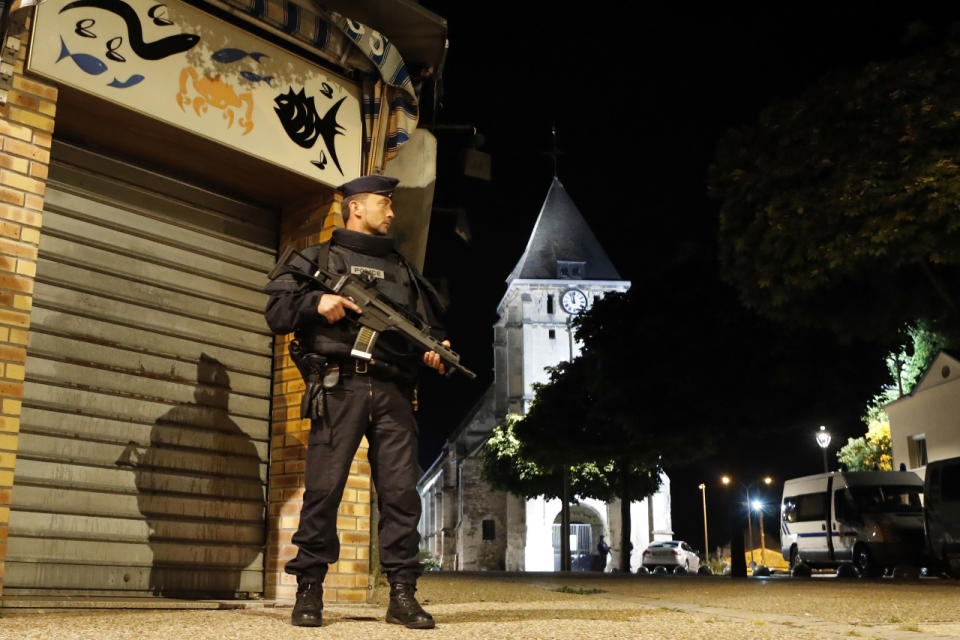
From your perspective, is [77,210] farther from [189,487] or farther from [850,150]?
[850,150]

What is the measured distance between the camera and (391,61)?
8.49 m

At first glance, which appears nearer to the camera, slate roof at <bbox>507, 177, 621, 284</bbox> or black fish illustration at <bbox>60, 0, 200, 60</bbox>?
black fish illustration at <bbox>60, 0, 200, 60</bbox>

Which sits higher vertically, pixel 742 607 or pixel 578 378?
pixel 578 378

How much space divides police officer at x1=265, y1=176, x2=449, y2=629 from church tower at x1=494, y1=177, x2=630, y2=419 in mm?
83634

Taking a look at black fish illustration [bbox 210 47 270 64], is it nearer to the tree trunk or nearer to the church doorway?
the tree trunk

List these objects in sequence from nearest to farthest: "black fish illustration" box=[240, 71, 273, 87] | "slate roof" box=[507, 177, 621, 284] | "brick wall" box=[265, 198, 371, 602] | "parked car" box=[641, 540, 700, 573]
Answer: "brick wall" box=[265, 198, 371, 602] < "black fish illustration" box=[240, 71, 273, 87] < "parked car" box=[641, 540, 700, 573] < "slate roof" box=[507, 177, 621, 284]

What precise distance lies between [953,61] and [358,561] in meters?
13.1

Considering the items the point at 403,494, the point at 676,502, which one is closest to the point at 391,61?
the point at 403,494

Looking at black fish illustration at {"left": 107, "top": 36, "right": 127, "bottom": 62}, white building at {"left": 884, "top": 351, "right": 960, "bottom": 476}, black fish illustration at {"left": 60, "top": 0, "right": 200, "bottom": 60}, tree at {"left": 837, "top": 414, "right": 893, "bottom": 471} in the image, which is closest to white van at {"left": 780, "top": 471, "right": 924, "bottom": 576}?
white building at {"left": 884, "top": 351, "right": 960, "bottom": 476}

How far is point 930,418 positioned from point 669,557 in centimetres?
1419

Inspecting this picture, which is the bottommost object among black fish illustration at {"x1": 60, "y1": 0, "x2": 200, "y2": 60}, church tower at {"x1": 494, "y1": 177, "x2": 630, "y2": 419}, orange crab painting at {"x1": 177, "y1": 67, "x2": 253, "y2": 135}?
orange crab painting at {"x1": 177, "y1": 67, "x2": 253, "y2": 135}

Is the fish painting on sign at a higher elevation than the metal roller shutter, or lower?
higher

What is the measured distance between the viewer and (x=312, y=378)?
5547 mm

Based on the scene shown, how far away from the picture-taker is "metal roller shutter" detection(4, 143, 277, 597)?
22.4ft
